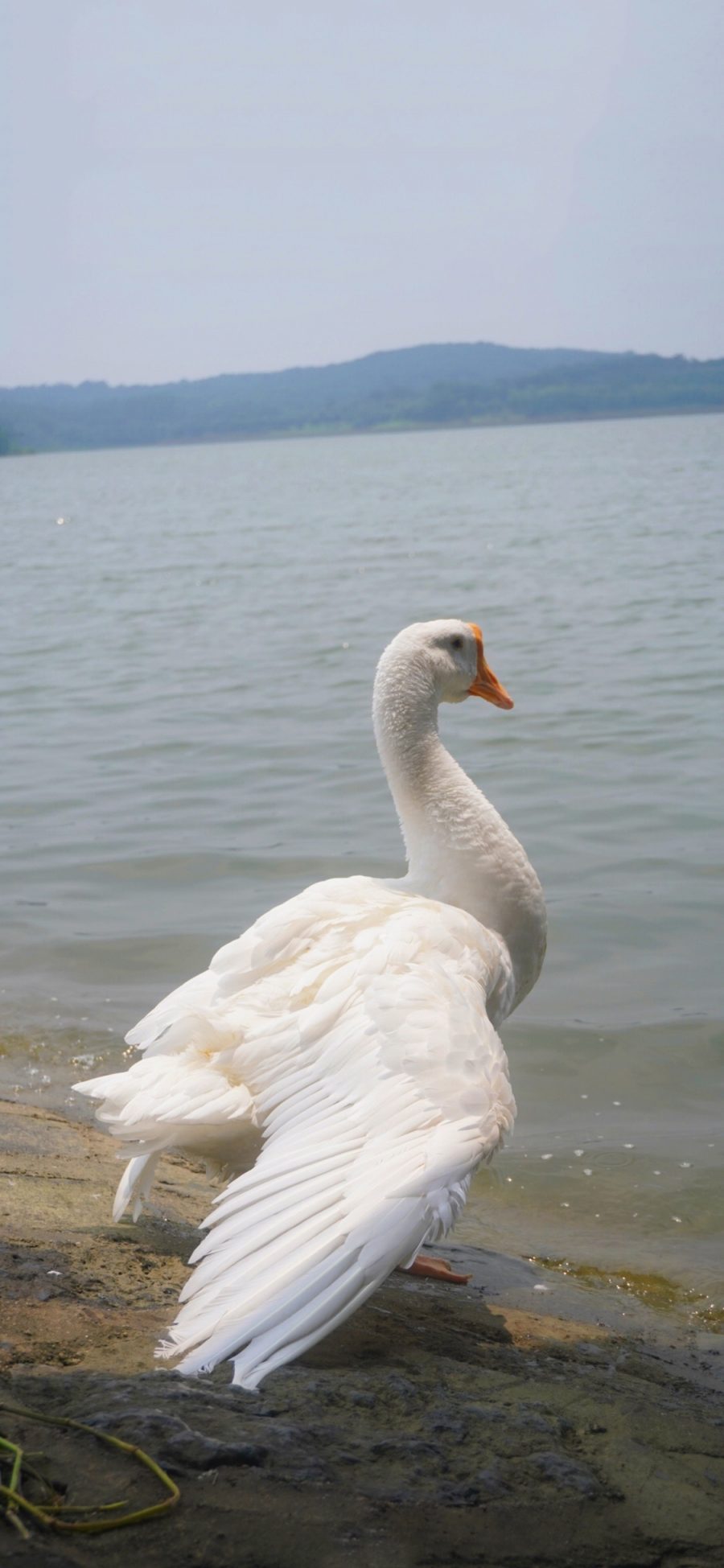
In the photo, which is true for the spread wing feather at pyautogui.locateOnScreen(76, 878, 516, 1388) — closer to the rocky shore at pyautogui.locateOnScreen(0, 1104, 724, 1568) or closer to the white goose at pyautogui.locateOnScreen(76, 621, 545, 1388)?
the white goose at pyautogui.locateOnScreen(76, 621, 545, 1388)

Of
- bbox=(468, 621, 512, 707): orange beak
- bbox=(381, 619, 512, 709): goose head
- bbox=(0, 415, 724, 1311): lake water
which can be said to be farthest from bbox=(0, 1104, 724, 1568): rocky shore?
bbox=(468, 621, 512, 707): orange beak

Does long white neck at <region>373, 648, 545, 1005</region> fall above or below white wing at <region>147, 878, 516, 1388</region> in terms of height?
above

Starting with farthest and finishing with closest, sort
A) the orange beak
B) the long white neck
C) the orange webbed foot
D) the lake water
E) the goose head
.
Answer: the lake water < the orange beak < the goose head < the long white neck < the orange webbed foot

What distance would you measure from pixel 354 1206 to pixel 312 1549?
2.16 ft

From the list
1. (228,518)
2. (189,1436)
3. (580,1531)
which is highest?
(228,518)

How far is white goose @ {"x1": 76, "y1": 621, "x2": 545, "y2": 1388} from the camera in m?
2.61

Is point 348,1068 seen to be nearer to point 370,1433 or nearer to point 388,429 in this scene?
point 370,1433

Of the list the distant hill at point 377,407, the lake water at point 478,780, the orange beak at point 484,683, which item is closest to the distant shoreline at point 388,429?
the distant hill at point 377,407

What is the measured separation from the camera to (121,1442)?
7.58ft

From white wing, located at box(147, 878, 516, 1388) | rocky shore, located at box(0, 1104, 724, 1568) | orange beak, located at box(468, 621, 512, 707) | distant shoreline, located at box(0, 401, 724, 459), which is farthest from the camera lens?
distant shoreline, located at box(0, 401, 724, 459)

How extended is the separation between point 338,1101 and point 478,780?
725 centimetres

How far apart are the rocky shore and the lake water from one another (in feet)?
4.63

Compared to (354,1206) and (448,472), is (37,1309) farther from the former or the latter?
(448,472)

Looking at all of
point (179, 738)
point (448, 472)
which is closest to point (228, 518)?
point (448, 472)
